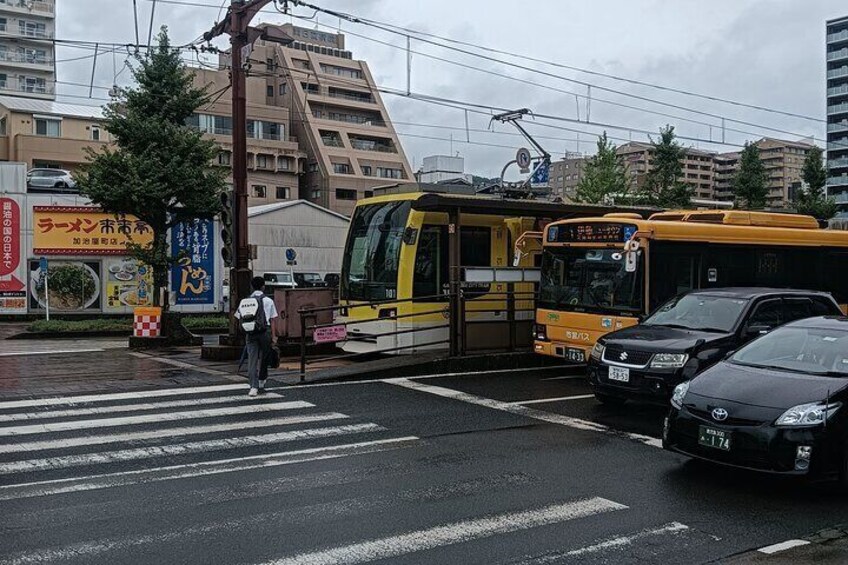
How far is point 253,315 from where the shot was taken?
12227 millimetres

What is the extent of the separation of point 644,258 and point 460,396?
12.8 ft

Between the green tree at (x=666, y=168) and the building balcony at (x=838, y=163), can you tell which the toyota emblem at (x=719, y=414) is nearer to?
the green tree at (x=666, y=168)

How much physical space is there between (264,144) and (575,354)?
58.2m

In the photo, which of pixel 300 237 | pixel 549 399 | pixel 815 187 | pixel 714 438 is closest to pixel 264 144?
pixel 300 237

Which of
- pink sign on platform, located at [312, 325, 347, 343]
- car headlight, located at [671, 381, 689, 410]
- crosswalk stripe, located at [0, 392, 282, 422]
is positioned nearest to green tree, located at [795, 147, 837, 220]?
pink sign on platform, located at [312, 325, 347, 343]

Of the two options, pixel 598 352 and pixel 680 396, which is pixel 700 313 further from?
pixel 680 396

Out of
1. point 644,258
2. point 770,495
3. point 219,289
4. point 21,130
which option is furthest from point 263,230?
point 770,495

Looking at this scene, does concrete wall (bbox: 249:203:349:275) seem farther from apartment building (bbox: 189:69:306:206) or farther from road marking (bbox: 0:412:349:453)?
road marking (bbox: 0:412:349:453)

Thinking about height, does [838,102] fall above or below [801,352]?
above

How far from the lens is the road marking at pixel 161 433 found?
9.02 m

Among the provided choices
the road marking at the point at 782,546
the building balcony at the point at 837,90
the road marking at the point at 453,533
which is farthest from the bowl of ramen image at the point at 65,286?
the building balcony at the point at 837,90

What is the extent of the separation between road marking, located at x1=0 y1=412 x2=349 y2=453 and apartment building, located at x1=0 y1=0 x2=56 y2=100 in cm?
7619

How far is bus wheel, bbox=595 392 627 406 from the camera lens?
10.7 metres

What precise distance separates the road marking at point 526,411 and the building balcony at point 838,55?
102694 millimetres
